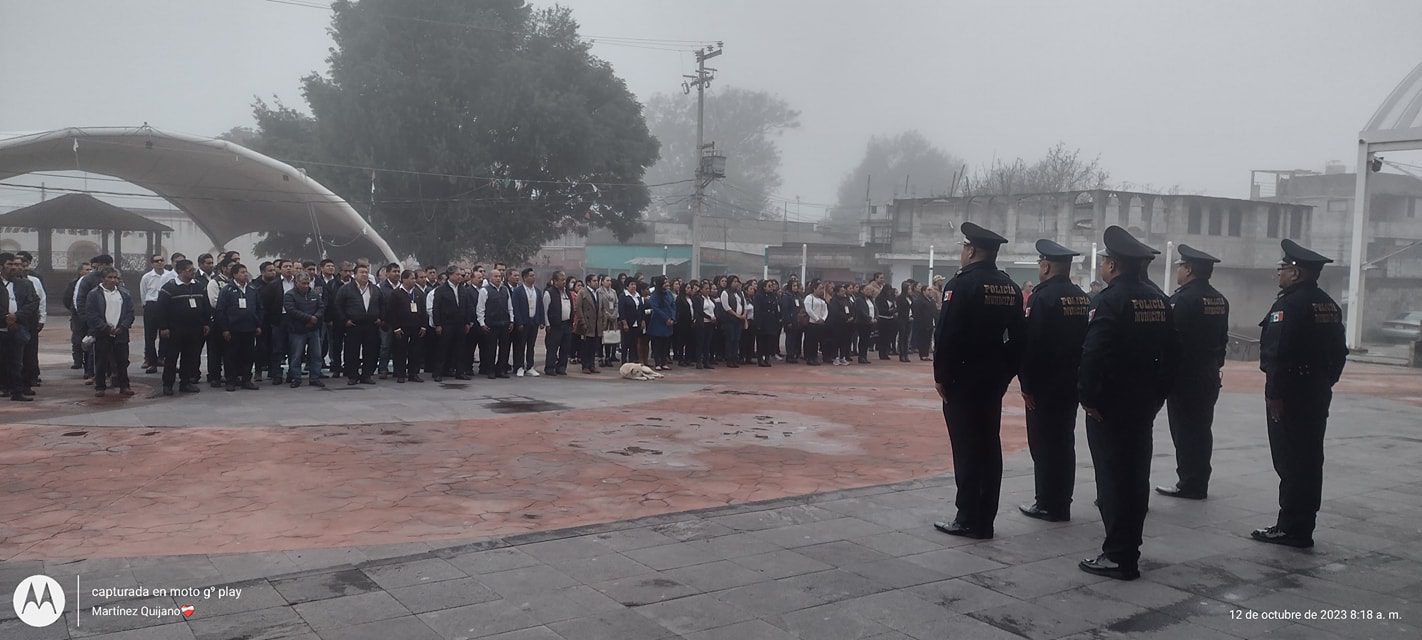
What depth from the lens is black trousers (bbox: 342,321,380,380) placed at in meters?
13.2

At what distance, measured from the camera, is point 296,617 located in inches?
172

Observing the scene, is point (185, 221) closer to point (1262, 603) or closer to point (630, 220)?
point (630, 220)

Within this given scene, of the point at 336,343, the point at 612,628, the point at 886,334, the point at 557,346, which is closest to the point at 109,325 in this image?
the point at 336,343

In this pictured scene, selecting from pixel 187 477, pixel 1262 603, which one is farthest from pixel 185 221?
pixel 1262 603

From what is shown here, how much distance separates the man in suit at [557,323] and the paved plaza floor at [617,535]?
4.35 meters

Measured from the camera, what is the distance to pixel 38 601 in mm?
4535

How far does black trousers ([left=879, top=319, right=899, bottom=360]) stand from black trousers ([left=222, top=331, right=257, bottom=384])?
495 inches

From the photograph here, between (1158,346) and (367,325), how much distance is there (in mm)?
10388

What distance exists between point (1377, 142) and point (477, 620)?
81.1 ft

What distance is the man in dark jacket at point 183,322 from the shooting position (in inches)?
446

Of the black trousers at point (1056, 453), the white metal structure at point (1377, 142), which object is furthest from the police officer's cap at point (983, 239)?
the white metal structure at point (1377, 142)

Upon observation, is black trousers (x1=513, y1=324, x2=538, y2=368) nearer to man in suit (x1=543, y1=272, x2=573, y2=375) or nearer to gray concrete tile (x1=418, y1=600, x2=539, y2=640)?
man in suit (x1=543, y1=272, x2=573, y2=375)

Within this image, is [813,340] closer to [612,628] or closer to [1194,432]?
[1194,432]

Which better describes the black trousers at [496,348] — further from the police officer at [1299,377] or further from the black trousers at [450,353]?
the police officer at [1299,377]
